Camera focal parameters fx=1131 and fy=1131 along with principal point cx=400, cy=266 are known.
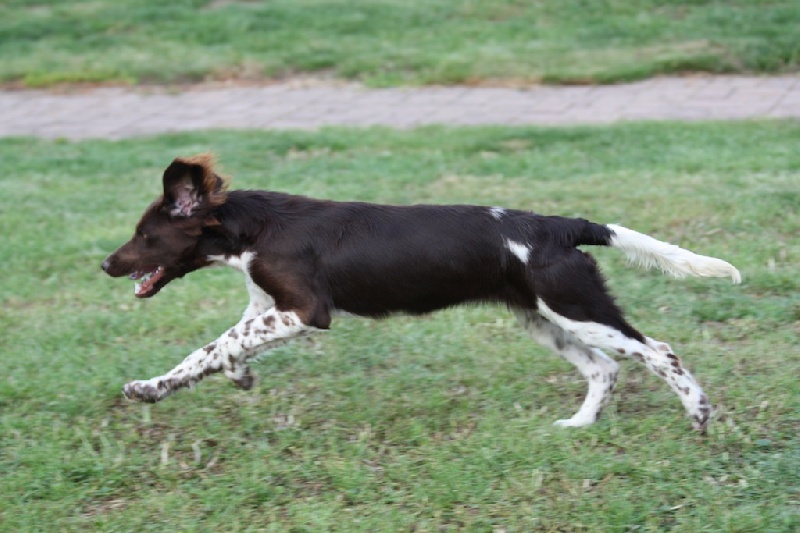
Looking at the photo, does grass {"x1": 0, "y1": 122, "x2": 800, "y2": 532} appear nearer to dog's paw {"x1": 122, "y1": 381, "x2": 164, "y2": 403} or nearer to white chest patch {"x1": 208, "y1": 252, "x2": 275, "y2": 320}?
dog's paw {"x1": 122, "y1": 381, "x2": 164, "y2": 403}

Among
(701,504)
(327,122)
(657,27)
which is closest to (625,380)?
(701,504)

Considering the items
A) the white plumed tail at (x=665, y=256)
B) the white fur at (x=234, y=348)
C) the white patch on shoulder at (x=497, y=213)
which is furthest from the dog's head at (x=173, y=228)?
the white plumed tail at (x=665, y=256)

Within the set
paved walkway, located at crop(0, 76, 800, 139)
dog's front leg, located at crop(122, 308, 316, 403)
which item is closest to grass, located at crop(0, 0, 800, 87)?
paved walkway, located at crop(0, 76, 800, 139)

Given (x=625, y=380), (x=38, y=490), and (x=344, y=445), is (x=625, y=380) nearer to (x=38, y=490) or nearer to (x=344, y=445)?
(x=344, y=445)

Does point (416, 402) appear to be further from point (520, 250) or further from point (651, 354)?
point (651, 354)

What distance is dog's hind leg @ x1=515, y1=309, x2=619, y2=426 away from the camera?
479 cm

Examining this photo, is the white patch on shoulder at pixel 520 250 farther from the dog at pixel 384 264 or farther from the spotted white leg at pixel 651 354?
the spotted white leg at pixel 651 354

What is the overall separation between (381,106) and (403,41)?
247 cm

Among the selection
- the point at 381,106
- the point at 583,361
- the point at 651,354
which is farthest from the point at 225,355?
the point at 381,106

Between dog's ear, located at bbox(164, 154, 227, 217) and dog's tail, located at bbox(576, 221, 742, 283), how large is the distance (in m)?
1.54

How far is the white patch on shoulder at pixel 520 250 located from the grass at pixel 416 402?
720 mm

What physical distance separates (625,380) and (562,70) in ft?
23.1

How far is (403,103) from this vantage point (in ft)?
37.1

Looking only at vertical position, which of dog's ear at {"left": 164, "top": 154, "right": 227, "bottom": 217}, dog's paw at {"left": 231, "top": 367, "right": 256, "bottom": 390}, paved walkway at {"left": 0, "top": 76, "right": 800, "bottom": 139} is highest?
dog's ear at {"left": 164, "top": 154, "right": 227, "bottom": 217}
